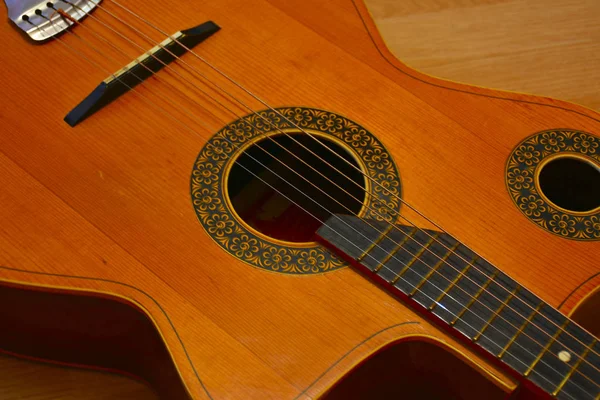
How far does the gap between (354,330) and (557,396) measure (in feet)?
0.84

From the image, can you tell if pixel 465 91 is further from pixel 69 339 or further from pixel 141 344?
pixel 69 339

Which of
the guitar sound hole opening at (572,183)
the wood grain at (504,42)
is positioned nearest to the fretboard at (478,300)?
the guitar sound hole opening at (572,183)

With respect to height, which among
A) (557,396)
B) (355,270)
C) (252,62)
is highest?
(252,62)

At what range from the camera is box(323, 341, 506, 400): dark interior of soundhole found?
0.90 metres

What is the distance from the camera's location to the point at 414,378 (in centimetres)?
102

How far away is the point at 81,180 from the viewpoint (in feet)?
3.37

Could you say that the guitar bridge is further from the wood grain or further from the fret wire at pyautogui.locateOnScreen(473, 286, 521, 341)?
the fret wire at pyautogui.locateOnScreen(473, 286, 521, 341)

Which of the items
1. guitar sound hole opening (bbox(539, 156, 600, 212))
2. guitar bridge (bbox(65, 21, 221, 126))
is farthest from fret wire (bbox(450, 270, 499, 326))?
guitar bridge (bbox(65, 21, 221, 126))

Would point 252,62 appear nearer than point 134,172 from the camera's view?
No

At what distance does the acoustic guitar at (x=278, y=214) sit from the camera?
890 mm

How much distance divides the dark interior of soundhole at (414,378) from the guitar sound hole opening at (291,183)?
0.24 m

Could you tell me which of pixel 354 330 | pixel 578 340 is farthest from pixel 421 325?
pixel 578 340

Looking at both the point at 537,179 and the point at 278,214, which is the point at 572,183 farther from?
the point at 278,214

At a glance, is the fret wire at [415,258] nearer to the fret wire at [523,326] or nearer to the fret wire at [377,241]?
the fret wire at [377,241]
